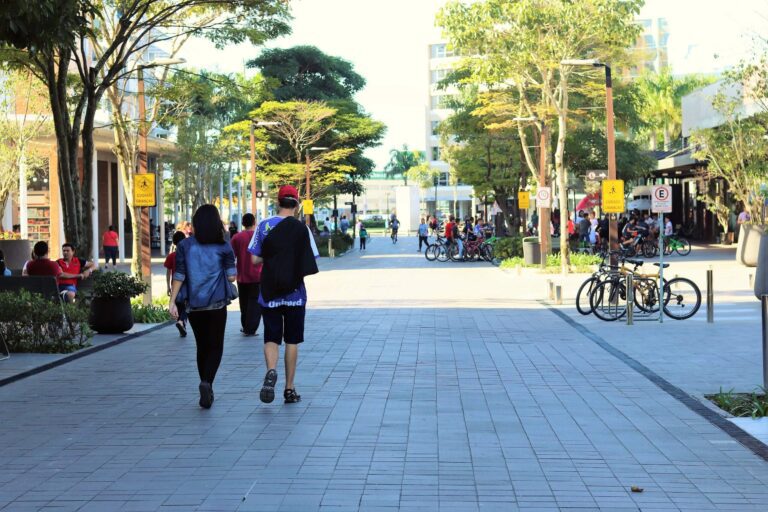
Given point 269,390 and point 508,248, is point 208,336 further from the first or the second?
point 508,248

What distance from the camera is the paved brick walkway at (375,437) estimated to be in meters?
6.52

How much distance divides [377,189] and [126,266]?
138m

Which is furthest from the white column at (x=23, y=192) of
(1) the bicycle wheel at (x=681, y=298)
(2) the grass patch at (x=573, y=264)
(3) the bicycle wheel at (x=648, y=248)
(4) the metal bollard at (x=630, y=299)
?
(1) the bicycle wheel at (x=681, y=298)

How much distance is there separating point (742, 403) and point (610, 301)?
899 centimetres

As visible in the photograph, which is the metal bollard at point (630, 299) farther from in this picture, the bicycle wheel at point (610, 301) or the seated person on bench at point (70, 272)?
the seated person on bench at point (70, 272)

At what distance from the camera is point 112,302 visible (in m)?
17.0

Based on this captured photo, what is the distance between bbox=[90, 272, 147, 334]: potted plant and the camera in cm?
1689

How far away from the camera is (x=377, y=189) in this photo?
18100 cm

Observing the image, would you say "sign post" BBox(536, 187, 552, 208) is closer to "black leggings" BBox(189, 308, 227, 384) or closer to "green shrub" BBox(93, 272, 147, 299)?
"green shrub" BBox(93, 272, 147, 299)

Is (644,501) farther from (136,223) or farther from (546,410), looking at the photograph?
(136,223)

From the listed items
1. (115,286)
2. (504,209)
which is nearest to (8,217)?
(504,209)

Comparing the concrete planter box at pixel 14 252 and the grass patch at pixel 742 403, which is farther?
the concrete planter box at pixel 14 252

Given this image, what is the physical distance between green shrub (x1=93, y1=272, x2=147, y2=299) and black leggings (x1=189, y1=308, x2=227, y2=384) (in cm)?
728

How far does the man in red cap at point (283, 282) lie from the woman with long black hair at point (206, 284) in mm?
326
